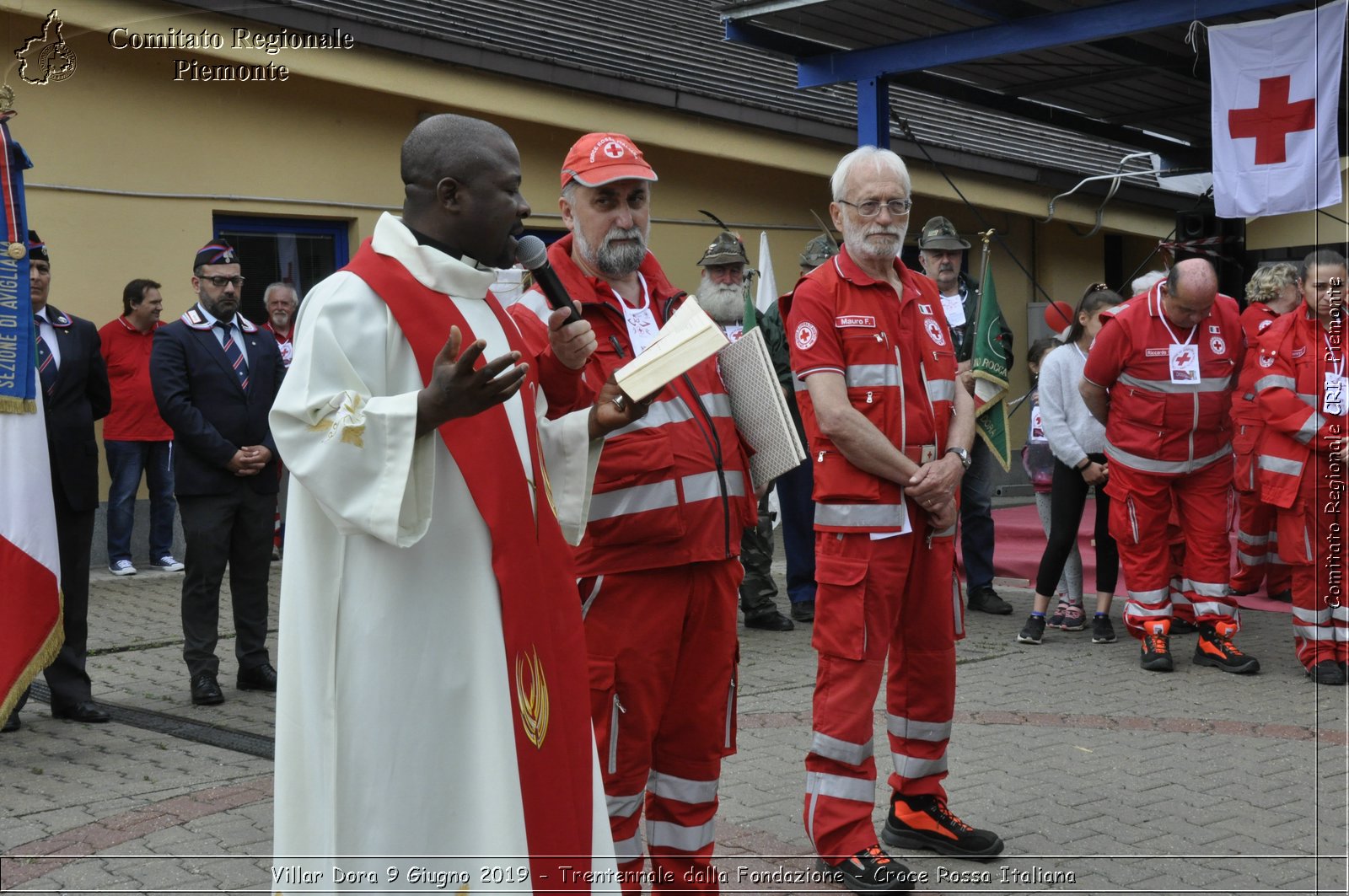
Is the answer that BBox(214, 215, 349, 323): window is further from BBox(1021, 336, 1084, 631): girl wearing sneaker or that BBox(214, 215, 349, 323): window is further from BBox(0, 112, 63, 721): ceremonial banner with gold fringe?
BBox(1021, 336, 1084, 631): girl wearing sneaker

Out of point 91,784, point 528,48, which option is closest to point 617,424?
point 91,784

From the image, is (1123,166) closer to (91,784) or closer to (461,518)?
(91,784)

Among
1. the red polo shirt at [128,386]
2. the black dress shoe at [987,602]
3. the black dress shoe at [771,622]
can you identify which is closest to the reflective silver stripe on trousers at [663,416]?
the black dress shoe at [771,622]

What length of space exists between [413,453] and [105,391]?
573 cm

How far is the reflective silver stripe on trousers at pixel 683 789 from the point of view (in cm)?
416

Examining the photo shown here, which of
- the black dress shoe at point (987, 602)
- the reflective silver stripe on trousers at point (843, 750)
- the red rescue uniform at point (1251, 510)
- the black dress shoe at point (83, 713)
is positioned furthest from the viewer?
the black dress shoe at point (987, 602)

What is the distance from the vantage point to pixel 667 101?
13.8 metres

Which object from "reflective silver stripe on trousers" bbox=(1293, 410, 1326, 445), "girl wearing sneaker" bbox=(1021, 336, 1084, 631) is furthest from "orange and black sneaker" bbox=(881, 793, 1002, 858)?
"girl wearing sneaker" bbox=(1021, 336, 1084, 631)

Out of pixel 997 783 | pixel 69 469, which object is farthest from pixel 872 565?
pixel 69 469

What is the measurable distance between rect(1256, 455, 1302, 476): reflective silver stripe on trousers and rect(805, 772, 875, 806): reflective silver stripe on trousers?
4451mm

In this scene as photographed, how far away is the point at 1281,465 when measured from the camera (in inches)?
320

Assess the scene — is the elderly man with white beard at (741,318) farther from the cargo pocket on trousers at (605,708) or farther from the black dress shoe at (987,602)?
the cargo pocket on trousers at (605,708)

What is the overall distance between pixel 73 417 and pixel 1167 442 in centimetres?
615

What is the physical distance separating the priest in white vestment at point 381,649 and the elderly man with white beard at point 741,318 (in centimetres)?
637
